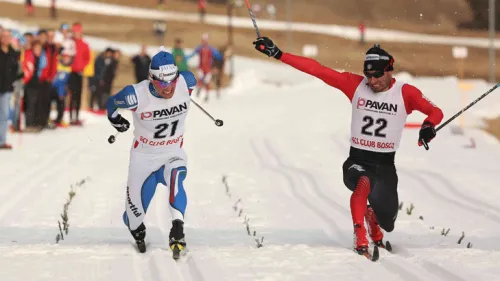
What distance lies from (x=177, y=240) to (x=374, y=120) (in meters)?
2.01

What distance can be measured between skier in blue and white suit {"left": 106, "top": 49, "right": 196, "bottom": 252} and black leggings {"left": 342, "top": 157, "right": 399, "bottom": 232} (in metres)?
1.51

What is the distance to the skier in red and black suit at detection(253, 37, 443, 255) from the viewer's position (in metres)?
9.02

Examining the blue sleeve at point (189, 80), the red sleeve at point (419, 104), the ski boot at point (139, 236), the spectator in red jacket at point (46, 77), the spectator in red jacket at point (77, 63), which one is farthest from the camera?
the spectator in red jacket at point (77, 63)

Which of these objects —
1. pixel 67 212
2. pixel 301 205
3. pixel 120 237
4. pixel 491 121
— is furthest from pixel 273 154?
pixel 491 121

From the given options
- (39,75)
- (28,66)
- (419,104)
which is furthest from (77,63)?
(419,104)

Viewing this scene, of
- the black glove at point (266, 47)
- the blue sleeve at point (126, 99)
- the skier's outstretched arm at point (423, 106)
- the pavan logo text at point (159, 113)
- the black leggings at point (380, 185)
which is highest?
the black glove at point (266, 47)

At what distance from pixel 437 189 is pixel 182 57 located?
53.6 ft

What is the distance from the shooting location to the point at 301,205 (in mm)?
12281

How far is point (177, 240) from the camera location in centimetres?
877

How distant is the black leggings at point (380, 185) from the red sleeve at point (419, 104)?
58cm

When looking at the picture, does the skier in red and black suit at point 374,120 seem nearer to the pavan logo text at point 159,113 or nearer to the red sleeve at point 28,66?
the pavan logo text at point 159,113

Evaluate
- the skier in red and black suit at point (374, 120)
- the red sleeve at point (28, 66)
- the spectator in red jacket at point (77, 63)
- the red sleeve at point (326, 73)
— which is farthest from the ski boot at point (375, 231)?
the spectator in red jacket at point (77, 63)

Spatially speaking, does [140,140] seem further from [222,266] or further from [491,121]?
[491,121]

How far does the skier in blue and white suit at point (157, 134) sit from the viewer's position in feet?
29.2
